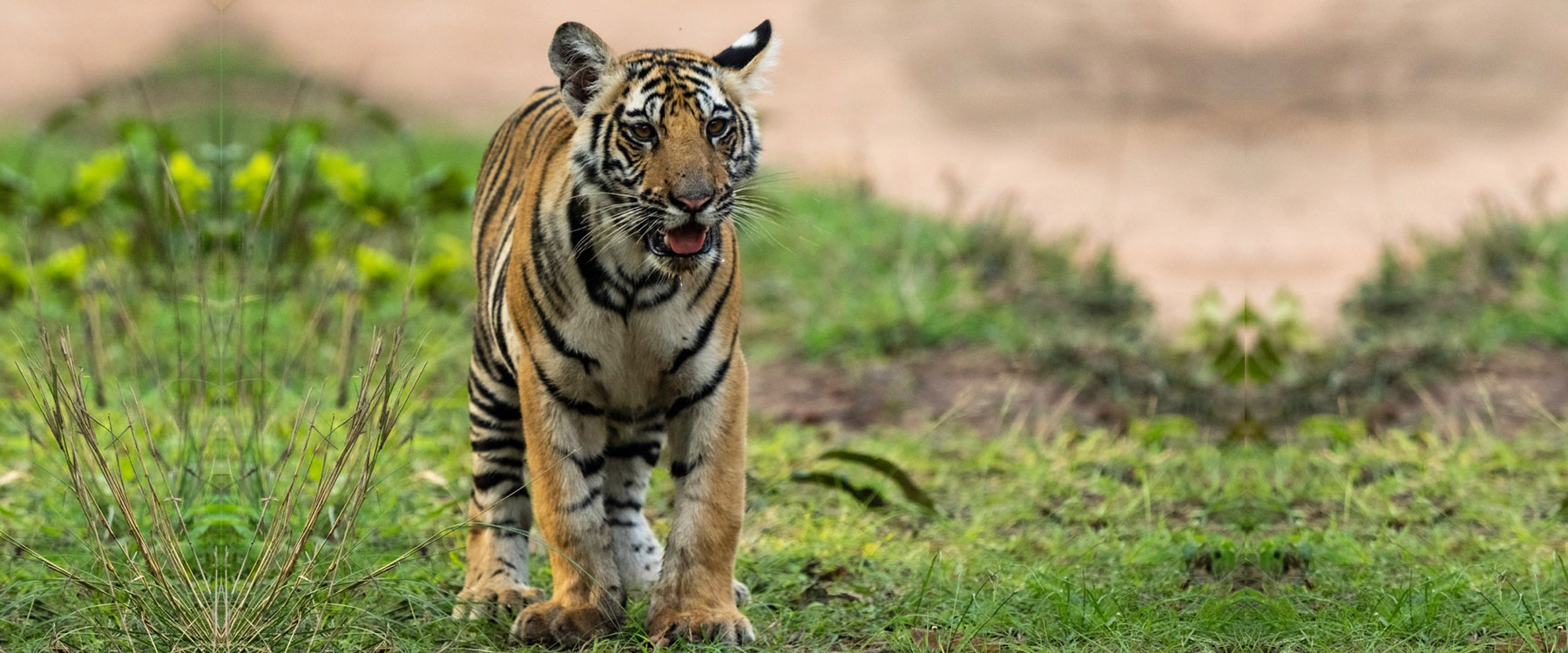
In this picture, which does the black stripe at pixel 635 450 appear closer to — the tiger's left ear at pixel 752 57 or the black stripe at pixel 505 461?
the black stripe at pixel 505 461

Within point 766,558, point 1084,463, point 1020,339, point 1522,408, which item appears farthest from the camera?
point 1020,339

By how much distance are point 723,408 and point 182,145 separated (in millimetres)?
5107

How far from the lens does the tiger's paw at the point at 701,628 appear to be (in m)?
3.61

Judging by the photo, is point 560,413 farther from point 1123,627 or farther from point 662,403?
point 1123,627

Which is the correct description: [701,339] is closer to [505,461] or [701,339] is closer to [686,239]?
[686,239]

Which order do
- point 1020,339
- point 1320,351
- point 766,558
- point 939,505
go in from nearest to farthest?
point 766,558 → point 939,505 → point 1320,351 → point 1020,339

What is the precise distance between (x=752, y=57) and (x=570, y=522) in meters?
1.38

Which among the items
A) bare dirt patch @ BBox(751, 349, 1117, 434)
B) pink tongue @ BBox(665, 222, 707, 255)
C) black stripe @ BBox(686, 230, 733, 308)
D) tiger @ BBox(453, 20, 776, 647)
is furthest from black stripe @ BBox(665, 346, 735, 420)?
bare dirt patch @ BBox(751, 349, 1117, 434)

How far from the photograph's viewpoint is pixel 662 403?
12.6 ft

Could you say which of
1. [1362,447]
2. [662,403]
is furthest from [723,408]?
[1362,447]

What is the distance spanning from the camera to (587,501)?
3.77 metres

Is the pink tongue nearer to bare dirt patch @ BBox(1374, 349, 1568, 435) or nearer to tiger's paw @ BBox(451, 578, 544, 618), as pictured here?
tiger's paw @ BBox(451, 578, 544, 618)

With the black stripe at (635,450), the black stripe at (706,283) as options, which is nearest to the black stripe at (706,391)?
the black stripe at (706,283)

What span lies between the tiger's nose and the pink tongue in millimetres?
62
